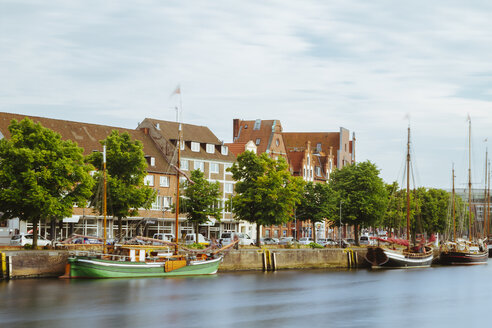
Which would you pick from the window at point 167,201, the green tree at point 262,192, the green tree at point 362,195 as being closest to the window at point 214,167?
the window at point 167,201

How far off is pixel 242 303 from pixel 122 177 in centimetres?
3090

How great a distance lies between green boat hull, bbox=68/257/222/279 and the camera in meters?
70.2

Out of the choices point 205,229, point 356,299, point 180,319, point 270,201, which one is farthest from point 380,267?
point 180,319

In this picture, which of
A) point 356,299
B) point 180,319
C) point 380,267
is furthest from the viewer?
point 380,267

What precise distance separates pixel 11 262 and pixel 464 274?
5460cm

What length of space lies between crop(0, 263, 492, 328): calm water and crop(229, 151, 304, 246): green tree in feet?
53.8

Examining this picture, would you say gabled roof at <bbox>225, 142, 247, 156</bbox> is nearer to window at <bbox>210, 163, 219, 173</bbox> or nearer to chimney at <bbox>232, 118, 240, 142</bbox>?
window at <bbox>210, 163, 219, 173</bbox>

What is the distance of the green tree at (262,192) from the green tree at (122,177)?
14.3 m

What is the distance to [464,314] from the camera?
57.8m

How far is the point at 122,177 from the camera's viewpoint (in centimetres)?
8650

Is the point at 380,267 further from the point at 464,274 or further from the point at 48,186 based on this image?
the point at 48,186

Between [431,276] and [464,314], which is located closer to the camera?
[464,314]

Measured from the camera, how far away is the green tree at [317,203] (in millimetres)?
118750

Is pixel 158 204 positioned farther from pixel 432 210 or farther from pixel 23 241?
pixel 432 210
